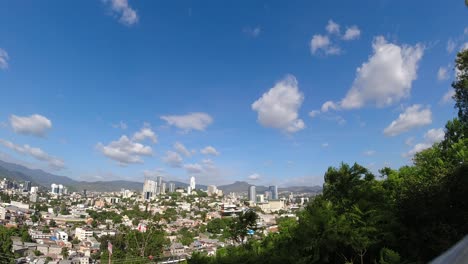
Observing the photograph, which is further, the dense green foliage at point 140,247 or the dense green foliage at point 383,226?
the dense green foliage at point 140,247

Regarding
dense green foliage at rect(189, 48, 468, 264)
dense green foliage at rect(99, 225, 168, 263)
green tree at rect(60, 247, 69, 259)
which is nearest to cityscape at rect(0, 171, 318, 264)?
green tree at rect(60, 247, 69, 259)

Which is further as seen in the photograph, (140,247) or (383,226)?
(140,247)

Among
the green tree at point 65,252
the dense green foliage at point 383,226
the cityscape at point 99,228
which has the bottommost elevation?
the green tree at point 65,252

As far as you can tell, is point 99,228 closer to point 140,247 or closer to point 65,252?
point 65,252

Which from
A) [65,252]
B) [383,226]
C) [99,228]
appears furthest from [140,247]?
[99,228]

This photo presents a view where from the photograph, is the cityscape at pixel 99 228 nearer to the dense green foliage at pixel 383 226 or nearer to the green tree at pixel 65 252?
the green tree at pixel 65 252

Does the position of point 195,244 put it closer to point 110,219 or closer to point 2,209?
point 110,219

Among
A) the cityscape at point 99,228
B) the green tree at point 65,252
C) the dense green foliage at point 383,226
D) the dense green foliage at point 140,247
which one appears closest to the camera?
the dense green foliage at point 383,226

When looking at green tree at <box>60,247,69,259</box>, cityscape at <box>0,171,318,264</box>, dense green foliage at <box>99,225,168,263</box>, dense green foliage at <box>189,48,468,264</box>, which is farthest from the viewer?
green tree at <box>60,247,69,259</box>

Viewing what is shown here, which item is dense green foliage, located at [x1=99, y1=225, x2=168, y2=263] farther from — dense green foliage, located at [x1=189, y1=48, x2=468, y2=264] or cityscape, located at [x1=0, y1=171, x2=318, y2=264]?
dense green foliage, located at [x1=189, y1=48, x2=468, y2=264]

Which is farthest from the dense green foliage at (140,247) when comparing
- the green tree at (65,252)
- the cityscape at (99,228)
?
the green tree at (65,252)

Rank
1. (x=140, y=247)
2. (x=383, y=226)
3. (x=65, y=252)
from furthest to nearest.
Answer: (x=65, y=252) < (x=140, y=247) < (x=383, y=226)
